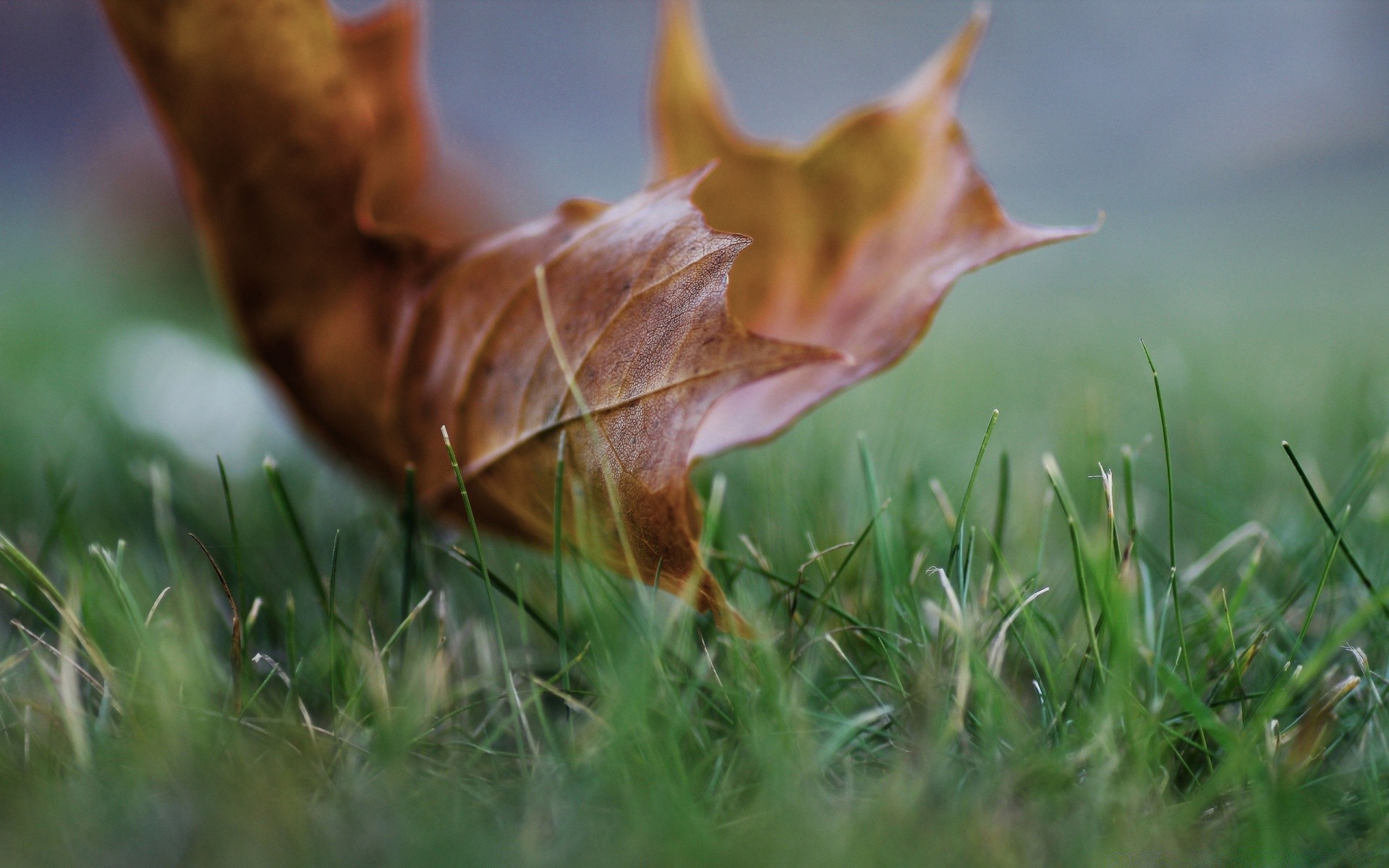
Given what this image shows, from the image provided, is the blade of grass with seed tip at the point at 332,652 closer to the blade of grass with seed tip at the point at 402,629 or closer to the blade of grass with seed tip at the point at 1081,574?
the blade of grass with seed tip at the point at 402,629

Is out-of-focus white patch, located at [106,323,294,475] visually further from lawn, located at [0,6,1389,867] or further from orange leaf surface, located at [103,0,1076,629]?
orange leaf surface, located at [103,0,1076,629]

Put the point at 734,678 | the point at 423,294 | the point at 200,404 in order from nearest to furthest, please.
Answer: the point at 734,678 < the point at 423,294 < the point at 200,404

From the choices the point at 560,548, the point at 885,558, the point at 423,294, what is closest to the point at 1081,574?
the point at 885,558

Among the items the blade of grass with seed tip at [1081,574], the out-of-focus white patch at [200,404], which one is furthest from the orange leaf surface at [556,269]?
the out-of-focus white patch at [200,404]

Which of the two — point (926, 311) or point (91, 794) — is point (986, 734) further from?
point (91, 794)

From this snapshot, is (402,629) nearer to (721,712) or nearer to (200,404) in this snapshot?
(721,712)
